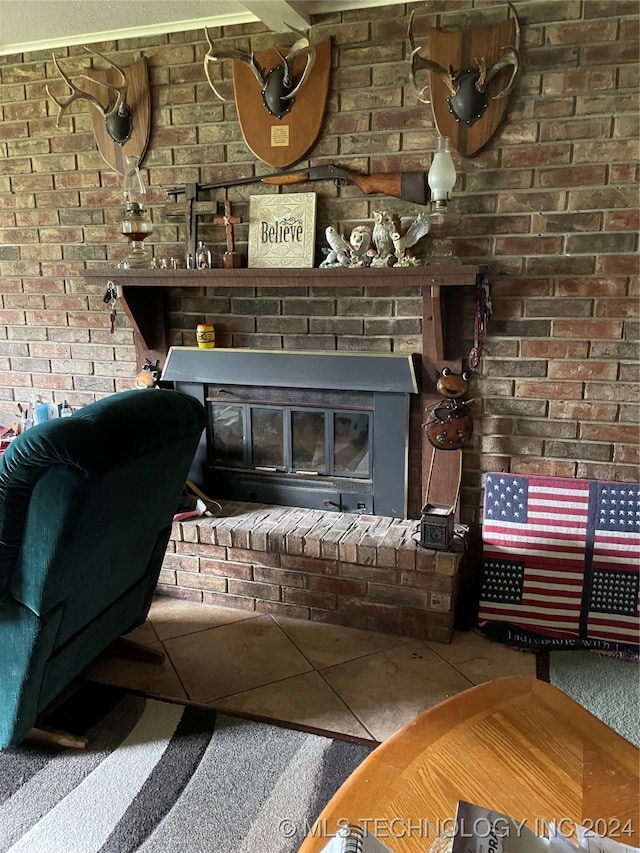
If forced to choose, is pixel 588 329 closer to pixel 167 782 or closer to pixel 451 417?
pixel 451 417

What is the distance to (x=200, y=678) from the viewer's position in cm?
213

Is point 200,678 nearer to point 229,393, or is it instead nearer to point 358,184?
point 229,393

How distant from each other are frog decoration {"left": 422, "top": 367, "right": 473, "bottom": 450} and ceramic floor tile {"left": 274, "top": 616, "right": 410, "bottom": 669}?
736 millimetres

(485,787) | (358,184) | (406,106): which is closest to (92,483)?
(485,787)

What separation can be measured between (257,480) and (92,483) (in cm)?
128

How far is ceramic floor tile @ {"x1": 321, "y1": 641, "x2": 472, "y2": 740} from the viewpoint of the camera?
6.39 ft

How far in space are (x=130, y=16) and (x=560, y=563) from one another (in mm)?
2588

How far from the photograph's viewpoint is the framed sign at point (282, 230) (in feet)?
8.11

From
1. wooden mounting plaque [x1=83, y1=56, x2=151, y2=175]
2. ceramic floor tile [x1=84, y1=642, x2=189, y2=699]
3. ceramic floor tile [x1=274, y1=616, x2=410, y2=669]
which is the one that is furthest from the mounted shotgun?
ceramic floor tile [x1=84, y1=642, x2=189, y2=699]

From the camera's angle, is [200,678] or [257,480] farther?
[257,480]

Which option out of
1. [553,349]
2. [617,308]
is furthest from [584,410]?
[617,308]

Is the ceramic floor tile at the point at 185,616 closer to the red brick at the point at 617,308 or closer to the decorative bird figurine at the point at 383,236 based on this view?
the decorative bird figurine at the point at 383,236

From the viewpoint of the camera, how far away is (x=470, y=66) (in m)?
2.18

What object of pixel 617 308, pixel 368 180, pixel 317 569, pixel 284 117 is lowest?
pixel 317 569
